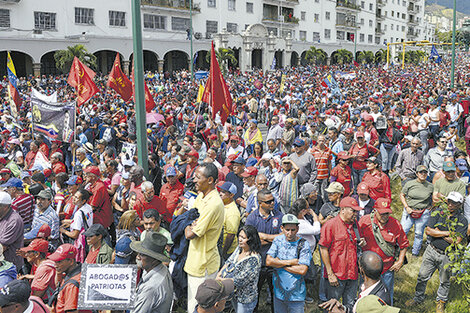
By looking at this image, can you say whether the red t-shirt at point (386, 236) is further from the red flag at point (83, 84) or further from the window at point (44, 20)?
the window at point (44, 20)

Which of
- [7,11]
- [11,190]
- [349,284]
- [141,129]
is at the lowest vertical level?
[349,284]

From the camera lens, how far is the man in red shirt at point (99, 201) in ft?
20.5

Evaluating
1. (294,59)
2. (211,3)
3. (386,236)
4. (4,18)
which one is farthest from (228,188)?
(294,59)

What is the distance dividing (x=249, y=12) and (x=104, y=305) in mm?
49338

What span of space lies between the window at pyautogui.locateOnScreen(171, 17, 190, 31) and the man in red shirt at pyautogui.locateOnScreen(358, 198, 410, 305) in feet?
133

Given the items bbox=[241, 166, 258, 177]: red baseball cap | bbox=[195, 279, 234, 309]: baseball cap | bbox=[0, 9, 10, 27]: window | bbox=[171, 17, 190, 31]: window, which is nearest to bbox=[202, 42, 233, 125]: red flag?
bbox=[241, 166, 258, 177]: red baseball cap

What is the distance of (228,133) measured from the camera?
11430 millimetres

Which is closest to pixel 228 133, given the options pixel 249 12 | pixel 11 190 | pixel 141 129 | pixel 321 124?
pixel 321 124

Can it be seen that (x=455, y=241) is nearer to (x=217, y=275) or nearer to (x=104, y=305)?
(x=217, y=275)

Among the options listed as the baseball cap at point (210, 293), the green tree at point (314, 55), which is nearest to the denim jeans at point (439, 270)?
the baseball cap at point (210, 293)

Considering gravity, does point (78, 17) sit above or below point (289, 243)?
above

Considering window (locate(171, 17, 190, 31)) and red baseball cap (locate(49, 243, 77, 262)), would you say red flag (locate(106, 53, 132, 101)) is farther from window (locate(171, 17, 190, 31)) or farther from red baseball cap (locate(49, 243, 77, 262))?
window (locate(171, 17, 190, 31))

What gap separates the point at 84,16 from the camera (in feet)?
120

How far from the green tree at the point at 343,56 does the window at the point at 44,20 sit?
36214 millimetres
